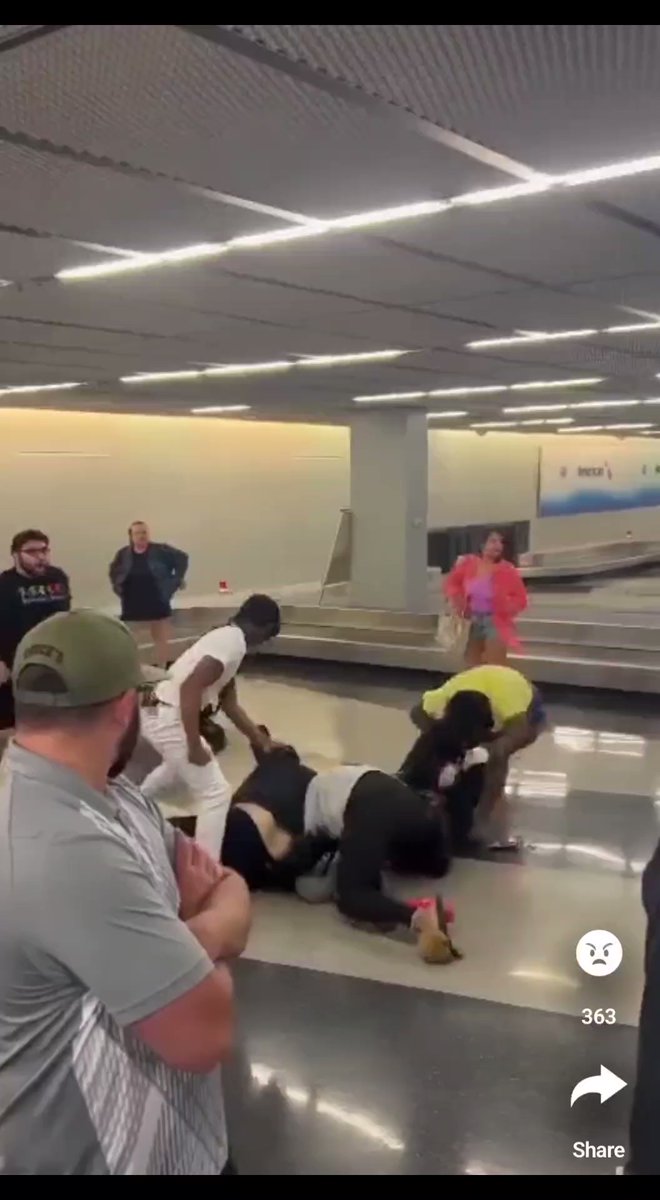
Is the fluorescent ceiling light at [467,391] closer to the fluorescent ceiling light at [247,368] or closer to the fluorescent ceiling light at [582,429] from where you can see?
the fluorescent ceiling light at [247,368]

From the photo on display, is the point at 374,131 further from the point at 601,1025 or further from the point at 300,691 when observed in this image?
the point at 300,691

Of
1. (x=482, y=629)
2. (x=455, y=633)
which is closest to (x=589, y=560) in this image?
(x=455, y=633)

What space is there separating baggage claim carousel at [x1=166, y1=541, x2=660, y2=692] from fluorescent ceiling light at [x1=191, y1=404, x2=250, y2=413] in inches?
126

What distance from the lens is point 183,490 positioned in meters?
19.7

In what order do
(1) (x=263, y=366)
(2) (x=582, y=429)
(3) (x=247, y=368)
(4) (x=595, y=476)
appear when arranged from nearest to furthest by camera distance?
(1) (x=263, y=366) → (3) (x=247, y=368) → (2) (x=582, y=429) → (4) (x=595, y=476)

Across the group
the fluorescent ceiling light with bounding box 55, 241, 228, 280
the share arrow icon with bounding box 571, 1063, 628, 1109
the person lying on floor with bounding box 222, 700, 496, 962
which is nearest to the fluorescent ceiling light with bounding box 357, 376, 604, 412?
the fluorescent ceiling light with bounding box 55, 241, 228, 280

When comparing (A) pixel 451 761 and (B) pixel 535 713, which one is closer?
(A) pixel 451 761

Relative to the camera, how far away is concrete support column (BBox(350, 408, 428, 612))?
15945mm

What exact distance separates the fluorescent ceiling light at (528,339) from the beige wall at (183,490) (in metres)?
9.86

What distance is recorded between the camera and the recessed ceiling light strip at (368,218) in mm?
3908

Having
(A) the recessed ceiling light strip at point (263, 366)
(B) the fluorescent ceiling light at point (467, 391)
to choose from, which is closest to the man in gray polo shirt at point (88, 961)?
(A) the recessed ceiling light strip at point (263, 366)

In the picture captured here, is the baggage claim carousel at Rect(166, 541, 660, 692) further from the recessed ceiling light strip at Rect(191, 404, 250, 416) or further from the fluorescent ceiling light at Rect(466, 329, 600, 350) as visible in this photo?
the fluorescent ceiling light at Rect(466, 329, 600, 350)

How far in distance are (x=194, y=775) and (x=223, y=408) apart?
12.6 meters

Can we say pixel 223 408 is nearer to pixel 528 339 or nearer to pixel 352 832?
pixel 528 339
